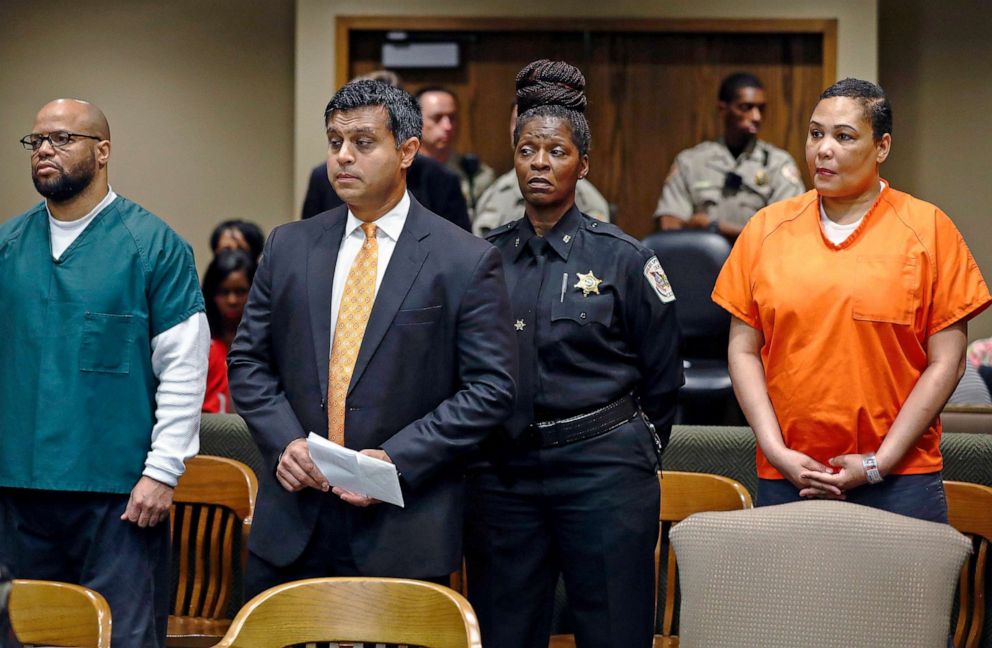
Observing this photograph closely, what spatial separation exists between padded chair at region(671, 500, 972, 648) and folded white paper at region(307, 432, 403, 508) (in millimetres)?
596

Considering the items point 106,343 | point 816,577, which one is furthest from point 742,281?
point 106,343

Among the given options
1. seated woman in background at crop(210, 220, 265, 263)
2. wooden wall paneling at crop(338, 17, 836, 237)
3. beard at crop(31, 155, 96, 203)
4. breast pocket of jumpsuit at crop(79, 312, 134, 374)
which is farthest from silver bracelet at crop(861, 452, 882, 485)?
wooden wall paneling at crop(338, 17, 836, 237)

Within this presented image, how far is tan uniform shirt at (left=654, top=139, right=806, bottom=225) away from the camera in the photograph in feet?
18.3

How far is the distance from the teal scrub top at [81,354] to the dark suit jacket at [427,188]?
1475 millimetres

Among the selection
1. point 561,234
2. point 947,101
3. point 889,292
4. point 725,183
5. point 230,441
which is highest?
point 947,101

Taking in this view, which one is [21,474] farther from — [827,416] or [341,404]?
[827,416]

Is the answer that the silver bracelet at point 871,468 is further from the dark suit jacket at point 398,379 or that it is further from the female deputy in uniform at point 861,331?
the dark suit jacket at point 398,379

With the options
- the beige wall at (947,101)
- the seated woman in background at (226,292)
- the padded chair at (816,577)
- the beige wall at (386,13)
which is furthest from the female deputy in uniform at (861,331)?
the beige wall at (947,101)

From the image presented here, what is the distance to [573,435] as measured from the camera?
2.74 meters

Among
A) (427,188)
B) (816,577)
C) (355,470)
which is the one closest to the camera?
(816,577)

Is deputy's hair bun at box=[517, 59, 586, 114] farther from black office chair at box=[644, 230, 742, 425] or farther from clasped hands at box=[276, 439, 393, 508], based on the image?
black office chair at box=[644, 230, 742, 425]

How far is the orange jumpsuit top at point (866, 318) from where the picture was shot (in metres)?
2.54

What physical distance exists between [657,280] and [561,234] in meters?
0.24

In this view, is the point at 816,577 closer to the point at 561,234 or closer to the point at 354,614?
the point at 354,614
